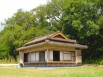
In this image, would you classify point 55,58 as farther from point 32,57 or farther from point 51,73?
point 51,73

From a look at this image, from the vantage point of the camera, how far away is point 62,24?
40562mm

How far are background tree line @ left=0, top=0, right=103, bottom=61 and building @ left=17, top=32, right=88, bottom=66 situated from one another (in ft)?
16.3

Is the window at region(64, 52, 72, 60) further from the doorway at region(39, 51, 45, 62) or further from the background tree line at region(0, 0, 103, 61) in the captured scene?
the background tree line at region(0, 0, 103, 61)

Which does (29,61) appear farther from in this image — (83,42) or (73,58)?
(83,42)

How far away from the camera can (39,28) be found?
148 feet

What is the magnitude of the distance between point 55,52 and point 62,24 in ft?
38.1

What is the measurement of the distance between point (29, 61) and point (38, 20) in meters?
15.1

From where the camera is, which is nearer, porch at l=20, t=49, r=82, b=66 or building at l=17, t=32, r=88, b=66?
building at l=17, t=32, r=88, b=66

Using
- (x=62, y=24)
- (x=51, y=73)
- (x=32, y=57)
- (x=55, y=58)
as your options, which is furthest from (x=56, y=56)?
(x=51, y=73)

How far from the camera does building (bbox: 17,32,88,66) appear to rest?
28.1 metres

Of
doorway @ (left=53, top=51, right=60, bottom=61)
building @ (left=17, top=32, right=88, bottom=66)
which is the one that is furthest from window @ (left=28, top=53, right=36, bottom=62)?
doorway @ (left=53, top=51, right=60, bottom=61)

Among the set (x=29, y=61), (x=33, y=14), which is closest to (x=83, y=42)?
(x=29, y=61)

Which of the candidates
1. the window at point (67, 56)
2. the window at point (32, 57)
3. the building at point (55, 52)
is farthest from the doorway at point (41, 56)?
the window at point (67, 56)

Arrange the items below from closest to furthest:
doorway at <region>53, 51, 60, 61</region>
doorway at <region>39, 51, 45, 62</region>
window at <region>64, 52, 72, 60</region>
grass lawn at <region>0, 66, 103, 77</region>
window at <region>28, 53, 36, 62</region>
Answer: grass lawn at <region>0, 66, 103, 77</region> → doorway at <region>53, 51, 60, 61</region> → window at <region>64, 52, 72, 60</region> → doorway at <region>39, 51, 45, 62</region> → window at <region>28, 53, 36, 62</region>
